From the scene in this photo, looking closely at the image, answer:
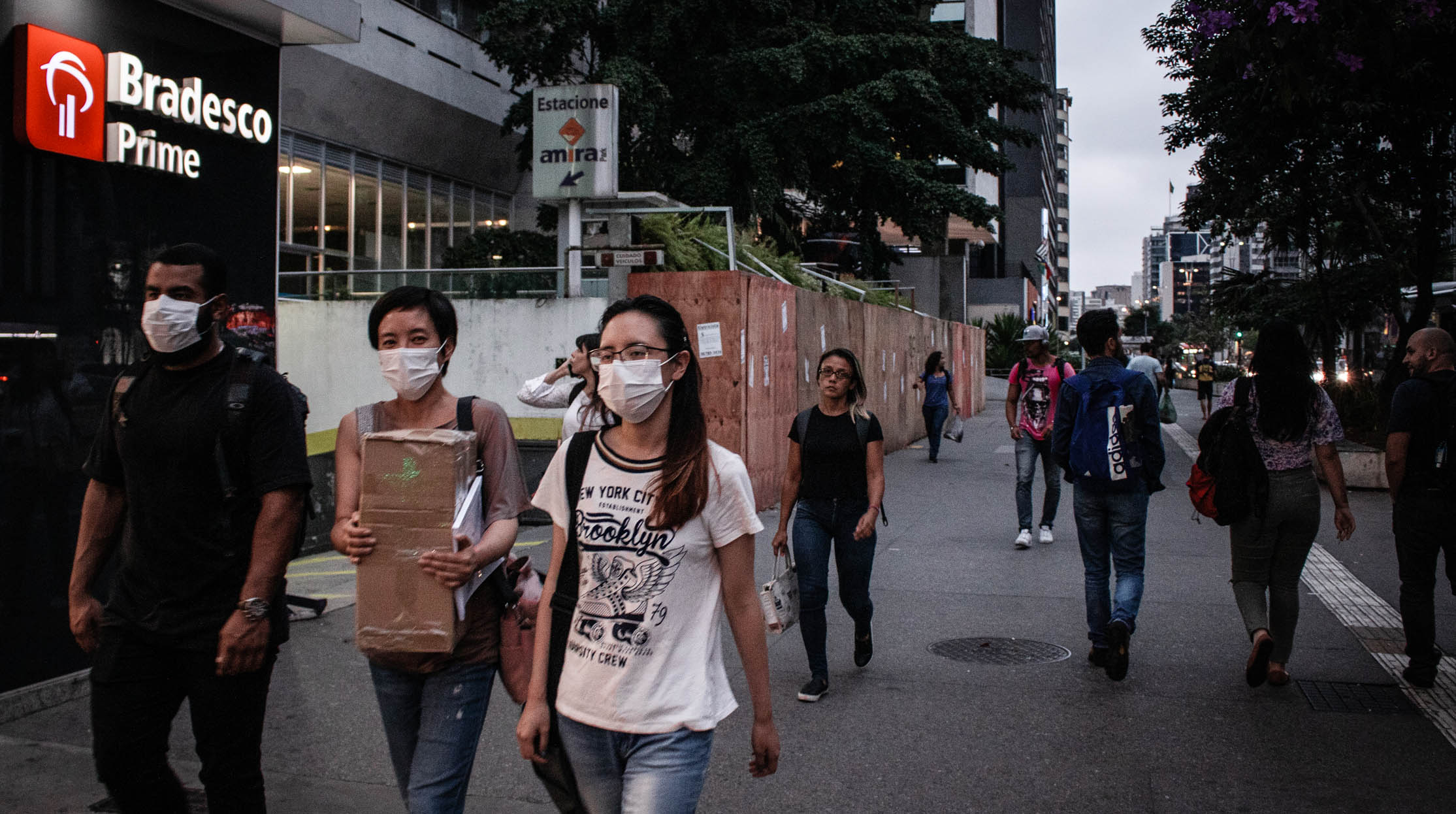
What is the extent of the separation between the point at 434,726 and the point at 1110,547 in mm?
4415

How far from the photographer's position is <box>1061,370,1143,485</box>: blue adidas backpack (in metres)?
6.17

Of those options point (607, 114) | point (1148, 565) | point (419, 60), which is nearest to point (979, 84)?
point (419, 60)

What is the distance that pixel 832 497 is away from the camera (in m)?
5.95

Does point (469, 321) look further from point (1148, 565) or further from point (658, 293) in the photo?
point (1148, 565)

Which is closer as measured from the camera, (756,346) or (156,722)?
(156,722)

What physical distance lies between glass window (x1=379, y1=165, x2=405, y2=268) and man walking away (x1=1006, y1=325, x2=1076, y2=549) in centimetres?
1266

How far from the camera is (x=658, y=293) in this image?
11648 millimetres

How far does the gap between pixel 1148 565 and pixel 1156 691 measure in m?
3.88

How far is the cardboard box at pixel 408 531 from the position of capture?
2932 millimetres

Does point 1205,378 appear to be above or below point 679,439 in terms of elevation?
above

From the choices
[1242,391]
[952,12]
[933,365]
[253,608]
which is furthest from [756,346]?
[952,12]

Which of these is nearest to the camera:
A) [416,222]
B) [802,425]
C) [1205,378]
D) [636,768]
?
[636,768]

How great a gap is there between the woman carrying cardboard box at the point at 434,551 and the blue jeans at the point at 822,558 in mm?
2785

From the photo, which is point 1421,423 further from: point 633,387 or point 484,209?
point 484,209
